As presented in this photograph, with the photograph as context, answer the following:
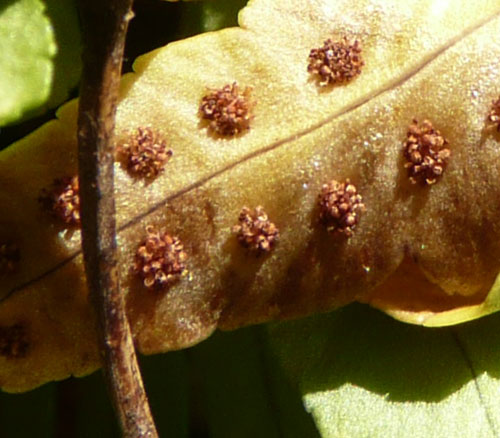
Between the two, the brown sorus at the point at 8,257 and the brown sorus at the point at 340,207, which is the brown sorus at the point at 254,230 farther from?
the brown sorus at the point at 8,257

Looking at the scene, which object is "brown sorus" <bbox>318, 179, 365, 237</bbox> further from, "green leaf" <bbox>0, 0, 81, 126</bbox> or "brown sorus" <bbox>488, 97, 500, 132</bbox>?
"green leaf" <bbox>0, 0, 81, 126</bbox>

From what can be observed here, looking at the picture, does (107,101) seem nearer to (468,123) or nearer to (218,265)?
(218,265)

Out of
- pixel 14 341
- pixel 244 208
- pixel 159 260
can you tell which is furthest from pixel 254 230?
pixel 14 341

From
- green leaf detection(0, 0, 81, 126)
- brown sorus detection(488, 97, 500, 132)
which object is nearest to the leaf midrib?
brown sorus detection(488, 97, 500, 132)

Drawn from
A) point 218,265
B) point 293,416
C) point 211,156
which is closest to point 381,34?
point 211,156

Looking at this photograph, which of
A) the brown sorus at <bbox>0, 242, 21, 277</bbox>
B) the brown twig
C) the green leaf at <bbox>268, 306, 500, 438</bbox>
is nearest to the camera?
the brown twig

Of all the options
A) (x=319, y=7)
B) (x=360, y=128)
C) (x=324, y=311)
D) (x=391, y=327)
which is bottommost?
(x=391, y=327)
